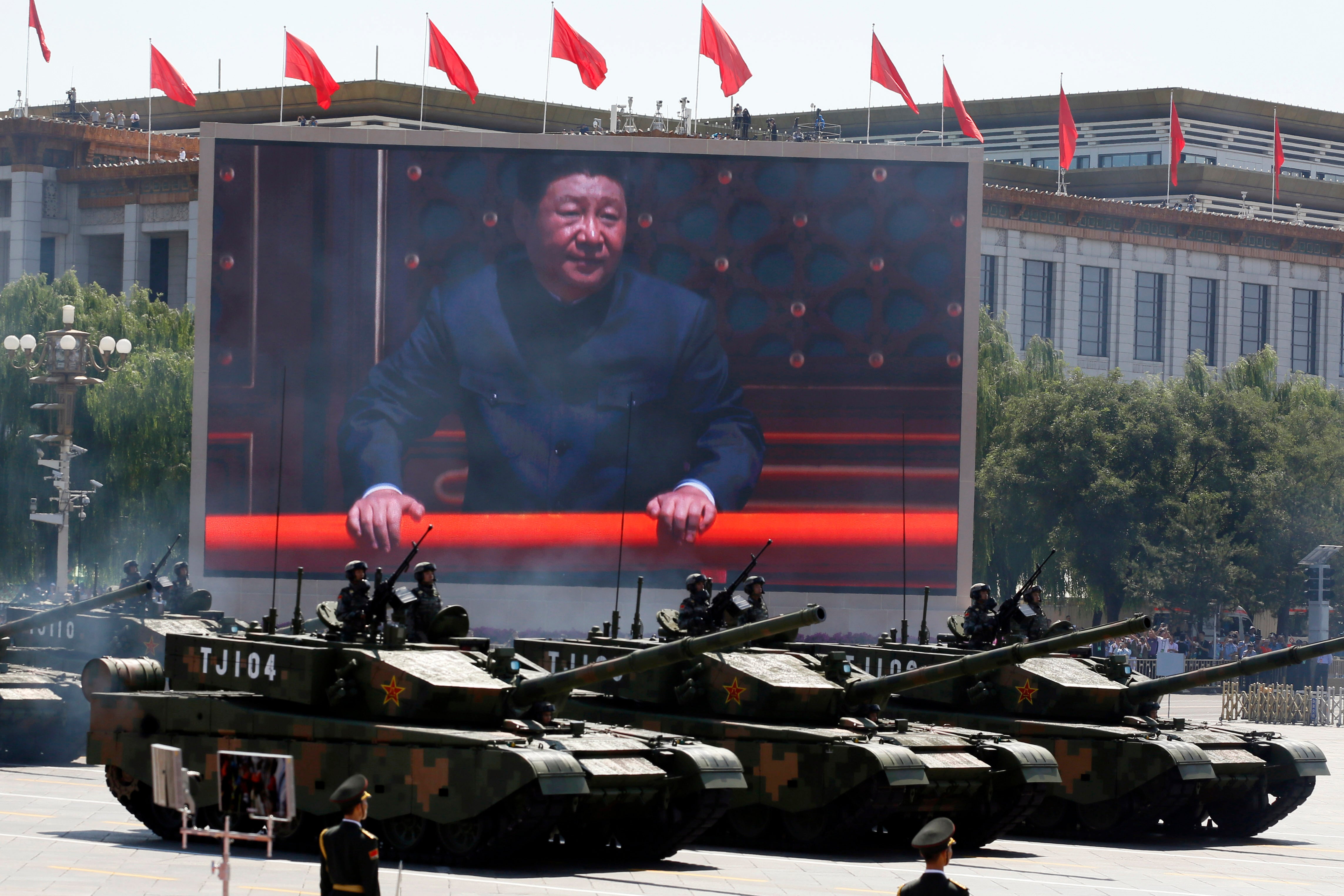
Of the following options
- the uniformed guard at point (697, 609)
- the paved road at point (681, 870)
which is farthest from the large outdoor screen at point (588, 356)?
the uniformed guard at point (697, 609)

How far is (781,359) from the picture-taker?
139ft

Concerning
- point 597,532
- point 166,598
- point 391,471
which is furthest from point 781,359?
point 166,598

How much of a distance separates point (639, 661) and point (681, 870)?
1950 millimetres

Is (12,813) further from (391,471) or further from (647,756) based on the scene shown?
(391,471)

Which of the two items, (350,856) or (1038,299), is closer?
(350,856)

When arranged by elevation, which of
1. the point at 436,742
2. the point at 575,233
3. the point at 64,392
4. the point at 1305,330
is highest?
the point at 1305,330

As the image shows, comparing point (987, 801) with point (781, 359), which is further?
point (781, 359)

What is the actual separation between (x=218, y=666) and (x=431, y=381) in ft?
72.0

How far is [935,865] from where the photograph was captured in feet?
33.8

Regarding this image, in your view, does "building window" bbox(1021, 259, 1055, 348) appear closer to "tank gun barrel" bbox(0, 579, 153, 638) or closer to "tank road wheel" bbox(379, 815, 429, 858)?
"tank gun barrel" bbox(0, 579, 153, 638)

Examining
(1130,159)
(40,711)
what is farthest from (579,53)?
(1130,159)

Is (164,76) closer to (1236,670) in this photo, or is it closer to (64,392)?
(64,392)

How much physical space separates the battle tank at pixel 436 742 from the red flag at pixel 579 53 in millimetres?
30085

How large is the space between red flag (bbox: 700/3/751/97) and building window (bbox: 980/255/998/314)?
36.6 m
